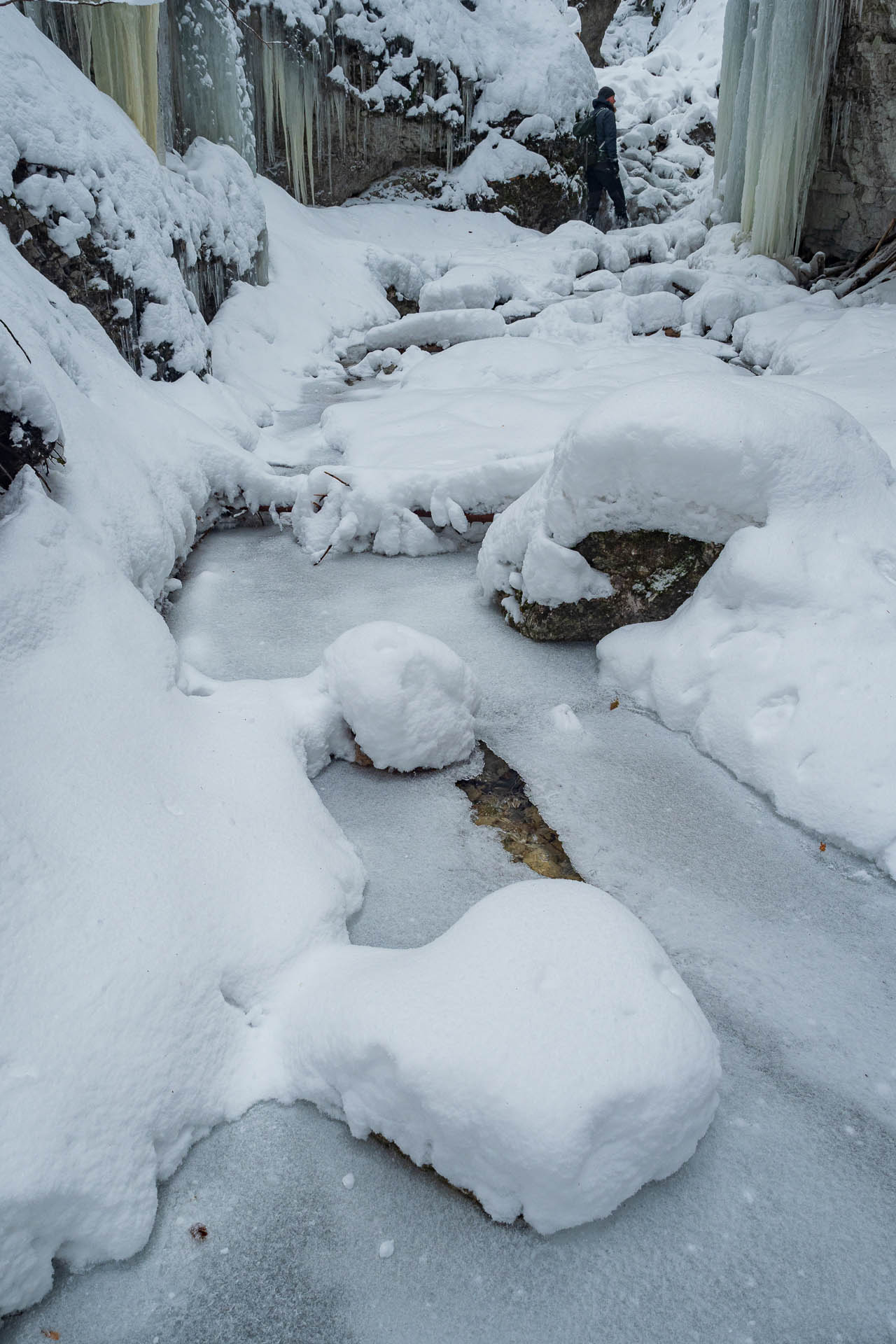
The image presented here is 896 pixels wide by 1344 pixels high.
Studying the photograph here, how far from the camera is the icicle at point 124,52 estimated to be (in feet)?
15.0

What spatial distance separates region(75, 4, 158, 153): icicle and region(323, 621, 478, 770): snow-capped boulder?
4.48 meters

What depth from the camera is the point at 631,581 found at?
8.64ft

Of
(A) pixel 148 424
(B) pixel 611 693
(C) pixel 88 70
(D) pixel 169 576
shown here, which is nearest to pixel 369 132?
(C) pixel 88 70

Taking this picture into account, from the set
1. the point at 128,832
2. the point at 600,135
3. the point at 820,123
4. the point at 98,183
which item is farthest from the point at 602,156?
the point at 128,832

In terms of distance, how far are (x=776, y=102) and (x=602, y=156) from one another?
4.47 m

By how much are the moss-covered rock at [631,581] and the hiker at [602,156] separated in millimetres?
10284

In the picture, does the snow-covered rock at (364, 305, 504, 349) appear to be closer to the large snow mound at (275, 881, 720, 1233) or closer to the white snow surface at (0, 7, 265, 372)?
the white snow surface at (0, 7, 265, 372)

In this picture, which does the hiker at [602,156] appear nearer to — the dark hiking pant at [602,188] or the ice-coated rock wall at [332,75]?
the dark hiking pant at [602,188]

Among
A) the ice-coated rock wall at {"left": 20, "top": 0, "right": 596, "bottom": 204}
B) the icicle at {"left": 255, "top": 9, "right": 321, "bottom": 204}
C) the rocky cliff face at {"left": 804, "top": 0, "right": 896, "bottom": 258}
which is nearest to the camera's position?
the ice-coated rock wall at {"left": 20, "top": 0, "right": 596, "bottom": 204}

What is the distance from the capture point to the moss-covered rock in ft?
8.34

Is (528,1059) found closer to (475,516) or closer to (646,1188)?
(646,1188)

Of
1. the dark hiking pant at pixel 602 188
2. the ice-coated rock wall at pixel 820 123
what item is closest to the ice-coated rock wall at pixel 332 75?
the dark hiking pant at pixel 602 188

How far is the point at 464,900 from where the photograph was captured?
1.78 meters

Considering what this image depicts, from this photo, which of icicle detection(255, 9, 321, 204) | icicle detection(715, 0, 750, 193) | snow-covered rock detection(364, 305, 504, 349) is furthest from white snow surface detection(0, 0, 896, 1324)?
icicle detection(715, 0, 750, 193)
